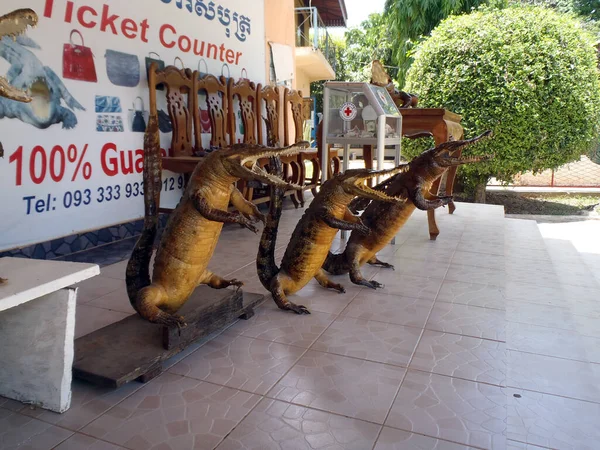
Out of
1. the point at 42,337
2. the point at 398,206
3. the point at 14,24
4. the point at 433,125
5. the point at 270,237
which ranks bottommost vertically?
the point at 42,337

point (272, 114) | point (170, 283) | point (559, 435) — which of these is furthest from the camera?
point (272, 114)

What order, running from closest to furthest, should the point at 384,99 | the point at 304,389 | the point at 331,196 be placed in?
1. the point at 304,389
2. the point at 331,196
3. the point at 384,99

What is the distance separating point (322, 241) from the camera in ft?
9.05

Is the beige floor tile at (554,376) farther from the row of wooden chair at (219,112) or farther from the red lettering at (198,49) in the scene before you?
the red lettering at (198,49)

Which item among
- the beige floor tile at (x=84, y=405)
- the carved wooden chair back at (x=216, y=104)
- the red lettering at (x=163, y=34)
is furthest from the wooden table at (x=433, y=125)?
the beige floor tile at (x=84, y=405)

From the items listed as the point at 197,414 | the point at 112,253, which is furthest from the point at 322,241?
the point at 112,253

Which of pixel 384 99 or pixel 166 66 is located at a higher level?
pixel 166 66

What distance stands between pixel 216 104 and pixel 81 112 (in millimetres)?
1665

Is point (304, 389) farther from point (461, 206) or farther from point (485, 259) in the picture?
point (461, 206)

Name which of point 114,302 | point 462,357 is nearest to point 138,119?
point 114,302

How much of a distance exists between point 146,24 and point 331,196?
9.36 ft

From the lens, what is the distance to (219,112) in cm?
519

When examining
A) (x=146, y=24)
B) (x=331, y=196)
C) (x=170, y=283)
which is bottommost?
(x=170, y=283)

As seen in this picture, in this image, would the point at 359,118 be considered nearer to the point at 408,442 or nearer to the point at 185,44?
the point at 185,44
